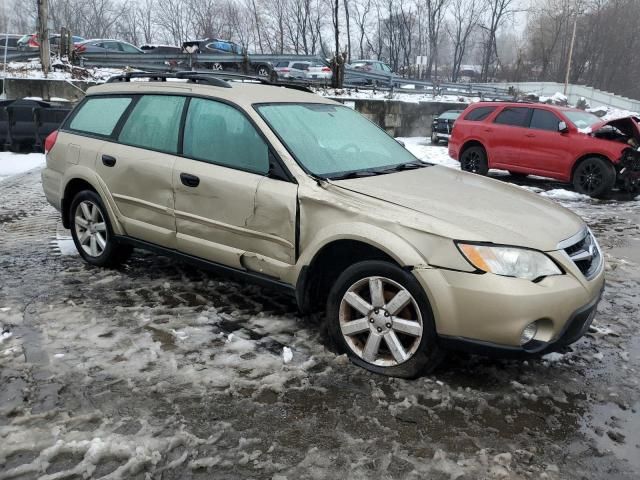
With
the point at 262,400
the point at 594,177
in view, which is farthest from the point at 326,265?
the point at 594,177

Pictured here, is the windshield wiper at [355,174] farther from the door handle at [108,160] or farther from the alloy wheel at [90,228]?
the alloy wheel at [90,228]

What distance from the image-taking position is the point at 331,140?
13.0ft

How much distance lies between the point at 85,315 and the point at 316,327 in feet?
5.40

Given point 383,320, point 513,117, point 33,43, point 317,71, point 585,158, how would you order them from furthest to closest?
Answer: point 317,71 < point 33,43 < point 513,117 < point 585,158 < point 383,320

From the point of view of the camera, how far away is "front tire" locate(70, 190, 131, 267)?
15.5 ft

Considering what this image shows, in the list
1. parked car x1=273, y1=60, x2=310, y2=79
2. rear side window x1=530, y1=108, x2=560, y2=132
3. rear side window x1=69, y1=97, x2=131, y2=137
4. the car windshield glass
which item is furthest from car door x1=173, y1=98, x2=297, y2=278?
parked car x1=273, y1=60, x2=310, y2=79

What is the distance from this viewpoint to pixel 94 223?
483 centimetres

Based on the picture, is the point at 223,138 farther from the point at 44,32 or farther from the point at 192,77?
the point at 44,32

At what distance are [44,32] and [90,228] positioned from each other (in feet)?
52.2

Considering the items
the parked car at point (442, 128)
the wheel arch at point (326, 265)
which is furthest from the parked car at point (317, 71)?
the wheel arch at point (326, 265)

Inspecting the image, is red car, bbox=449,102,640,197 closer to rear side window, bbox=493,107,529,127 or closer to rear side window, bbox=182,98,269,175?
rear side window, bbox=493,107,529,127

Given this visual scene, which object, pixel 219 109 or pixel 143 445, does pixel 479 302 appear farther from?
pixel 219 109

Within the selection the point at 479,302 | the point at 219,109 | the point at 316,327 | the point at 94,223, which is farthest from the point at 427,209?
the point at 94,223

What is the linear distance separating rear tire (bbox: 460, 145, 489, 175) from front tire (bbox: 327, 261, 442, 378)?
8741 millimetres
